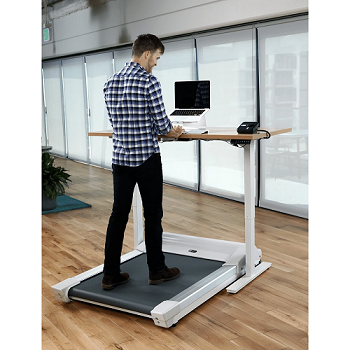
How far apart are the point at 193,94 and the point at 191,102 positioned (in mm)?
64

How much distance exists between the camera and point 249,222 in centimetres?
312

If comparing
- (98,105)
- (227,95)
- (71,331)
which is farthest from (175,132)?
(98,105)

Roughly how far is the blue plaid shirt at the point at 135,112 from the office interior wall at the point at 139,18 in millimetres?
2293

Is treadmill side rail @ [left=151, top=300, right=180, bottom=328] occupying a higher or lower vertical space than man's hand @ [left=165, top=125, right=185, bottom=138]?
lower

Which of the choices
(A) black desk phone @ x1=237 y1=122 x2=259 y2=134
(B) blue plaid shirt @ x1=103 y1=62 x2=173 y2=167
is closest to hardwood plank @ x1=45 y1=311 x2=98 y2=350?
(B) blue plaid shirt @ x1=103 y1=62 x2=173 y2=167

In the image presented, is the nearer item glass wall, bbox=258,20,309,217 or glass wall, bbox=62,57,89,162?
glass wall, bbox=258,20,309,217

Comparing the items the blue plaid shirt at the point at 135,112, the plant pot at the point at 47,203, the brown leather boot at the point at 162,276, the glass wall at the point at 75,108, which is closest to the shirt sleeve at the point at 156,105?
the blue plaid shirt at the point at 135,112

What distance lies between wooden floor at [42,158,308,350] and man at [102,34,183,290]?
0.38 m

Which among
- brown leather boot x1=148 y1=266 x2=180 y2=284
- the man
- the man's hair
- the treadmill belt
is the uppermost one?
the man's hair

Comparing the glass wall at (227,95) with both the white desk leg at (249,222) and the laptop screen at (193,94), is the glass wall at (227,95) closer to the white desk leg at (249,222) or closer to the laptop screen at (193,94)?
the laptop screen at (193,94)

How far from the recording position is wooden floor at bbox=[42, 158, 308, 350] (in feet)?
A: 7.91

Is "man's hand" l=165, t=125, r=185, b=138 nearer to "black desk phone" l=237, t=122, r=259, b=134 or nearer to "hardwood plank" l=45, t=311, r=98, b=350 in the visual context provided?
"black desk phone" l=237, t=122, r=259, b=134
